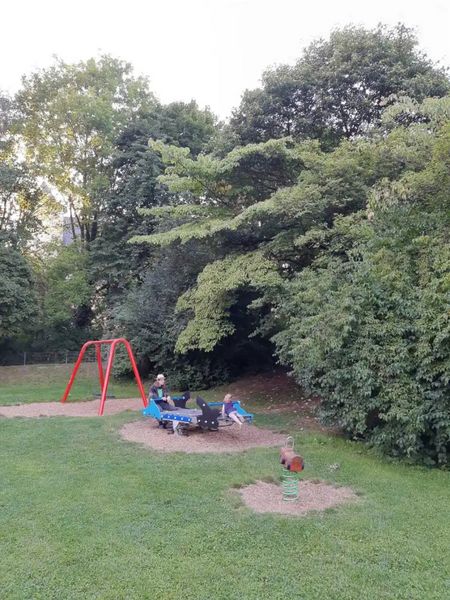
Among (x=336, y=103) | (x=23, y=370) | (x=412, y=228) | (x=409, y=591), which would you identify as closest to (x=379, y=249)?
(x=412, y=228)

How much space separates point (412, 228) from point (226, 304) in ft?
19.6

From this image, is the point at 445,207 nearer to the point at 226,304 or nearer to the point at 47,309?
the point at 226,304

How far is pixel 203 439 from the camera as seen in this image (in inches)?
377

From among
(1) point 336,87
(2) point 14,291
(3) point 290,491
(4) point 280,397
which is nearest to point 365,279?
(3) point 290,491

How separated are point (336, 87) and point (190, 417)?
1134 centimetres

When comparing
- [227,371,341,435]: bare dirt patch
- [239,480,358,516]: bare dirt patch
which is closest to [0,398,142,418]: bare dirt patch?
[227,371,341,435]: bare dirt patch

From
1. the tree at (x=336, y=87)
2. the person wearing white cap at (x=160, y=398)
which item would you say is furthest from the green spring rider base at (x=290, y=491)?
the tree at (x=336, y=87)

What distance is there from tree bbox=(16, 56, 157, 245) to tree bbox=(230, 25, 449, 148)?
12165 millimetres

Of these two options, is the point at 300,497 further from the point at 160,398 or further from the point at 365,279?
the point at 160,398

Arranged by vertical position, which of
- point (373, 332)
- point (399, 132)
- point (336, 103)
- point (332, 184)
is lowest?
point (373, 332)

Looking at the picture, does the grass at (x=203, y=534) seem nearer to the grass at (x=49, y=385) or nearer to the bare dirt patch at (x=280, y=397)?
the bare dirt patch at (x=280, y=397)

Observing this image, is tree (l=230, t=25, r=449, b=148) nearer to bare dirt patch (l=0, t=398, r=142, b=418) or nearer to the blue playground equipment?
bare dirt patch (l=0, t=398, r=142, b=418)

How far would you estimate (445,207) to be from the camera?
912cm

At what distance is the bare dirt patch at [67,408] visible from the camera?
40.6 ft
